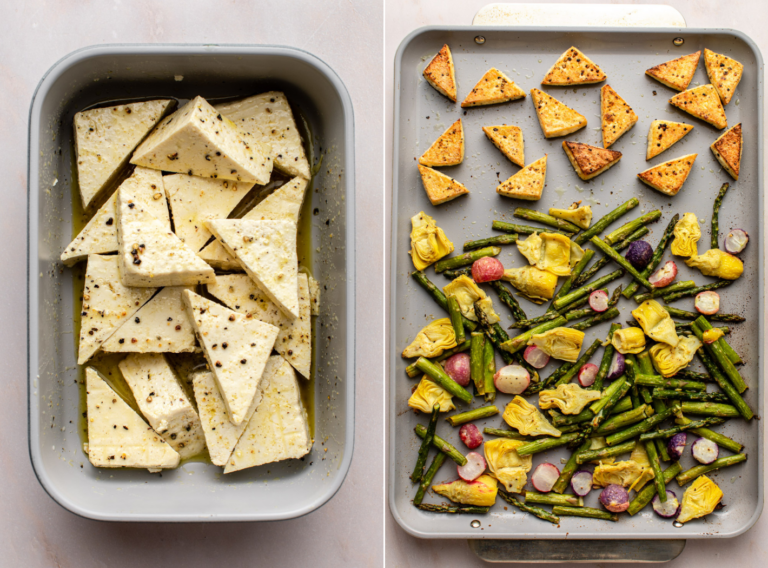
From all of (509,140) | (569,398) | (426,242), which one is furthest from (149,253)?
(569,398)

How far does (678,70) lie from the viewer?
2412 millimetres

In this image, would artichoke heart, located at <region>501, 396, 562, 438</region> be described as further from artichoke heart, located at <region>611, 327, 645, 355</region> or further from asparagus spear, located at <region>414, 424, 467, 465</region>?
artichoke heart, located at <region>611, 327, 645, 355</region>

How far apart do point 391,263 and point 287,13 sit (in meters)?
1.14

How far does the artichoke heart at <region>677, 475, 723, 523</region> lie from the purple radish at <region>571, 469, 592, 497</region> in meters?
0.41

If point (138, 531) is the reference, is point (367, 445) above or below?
above

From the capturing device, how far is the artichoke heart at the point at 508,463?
2.38m

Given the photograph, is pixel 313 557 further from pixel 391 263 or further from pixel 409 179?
pixel 409 179

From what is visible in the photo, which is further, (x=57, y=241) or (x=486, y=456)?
(x=486, y=456)

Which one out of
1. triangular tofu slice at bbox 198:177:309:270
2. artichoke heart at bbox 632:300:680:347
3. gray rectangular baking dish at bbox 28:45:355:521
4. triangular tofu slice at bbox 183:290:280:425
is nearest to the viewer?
gray rectangular baking dish at bbox 28:45:355:521

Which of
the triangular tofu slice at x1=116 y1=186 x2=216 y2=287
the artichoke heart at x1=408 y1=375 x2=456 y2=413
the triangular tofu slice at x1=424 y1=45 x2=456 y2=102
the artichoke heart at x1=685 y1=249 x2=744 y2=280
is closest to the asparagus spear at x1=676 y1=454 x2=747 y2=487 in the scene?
the artichoke heart at x1=685 y1=249 x2=744 y2=280

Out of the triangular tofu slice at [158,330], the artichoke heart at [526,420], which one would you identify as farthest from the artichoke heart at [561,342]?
the triangular tofu slice at [158,330]

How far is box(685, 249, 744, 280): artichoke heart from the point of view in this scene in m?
2.39

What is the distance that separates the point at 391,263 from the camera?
2.37m

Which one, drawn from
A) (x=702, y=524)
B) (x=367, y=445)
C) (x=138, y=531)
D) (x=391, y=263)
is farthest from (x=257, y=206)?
(x=702, y=524)
